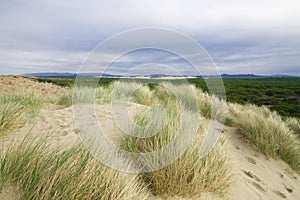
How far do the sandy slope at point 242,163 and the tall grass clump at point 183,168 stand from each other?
0.21 meters

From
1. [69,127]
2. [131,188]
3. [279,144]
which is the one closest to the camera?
[131,188]

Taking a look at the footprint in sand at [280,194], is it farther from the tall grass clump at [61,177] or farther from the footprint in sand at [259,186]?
the tall grass clump at [61,177]

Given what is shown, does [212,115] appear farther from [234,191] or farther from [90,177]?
[90,177]

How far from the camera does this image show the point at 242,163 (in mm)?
5453

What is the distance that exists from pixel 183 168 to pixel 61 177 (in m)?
1.41

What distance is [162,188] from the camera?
3.19 meters

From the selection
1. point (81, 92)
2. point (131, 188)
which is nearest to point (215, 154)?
point (131, 188)

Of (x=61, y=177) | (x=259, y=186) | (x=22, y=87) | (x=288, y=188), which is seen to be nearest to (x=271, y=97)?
(x=22, y=87)

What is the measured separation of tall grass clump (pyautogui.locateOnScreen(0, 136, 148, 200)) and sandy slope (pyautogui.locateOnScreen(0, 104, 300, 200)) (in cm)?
99

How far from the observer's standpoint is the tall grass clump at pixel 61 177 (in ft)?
7.67

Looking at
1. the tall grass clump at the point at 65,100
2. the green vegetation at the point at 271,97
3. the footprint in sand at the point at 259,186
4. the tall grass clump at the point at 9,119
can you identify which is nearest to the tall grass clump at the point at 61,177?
the tall grass clump at the point at 9,119

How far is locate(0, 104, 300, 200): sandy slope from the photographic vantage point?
4.11 metres

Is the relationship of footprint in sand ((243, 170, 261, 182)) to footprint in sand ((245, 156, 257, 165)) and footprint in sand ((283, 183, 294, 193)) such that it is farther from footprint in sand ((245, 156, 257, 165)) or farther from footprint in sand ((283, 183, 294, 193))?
footprint in sand ((283, 183, 294, 193))

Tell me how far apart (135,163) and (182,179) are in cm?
60
